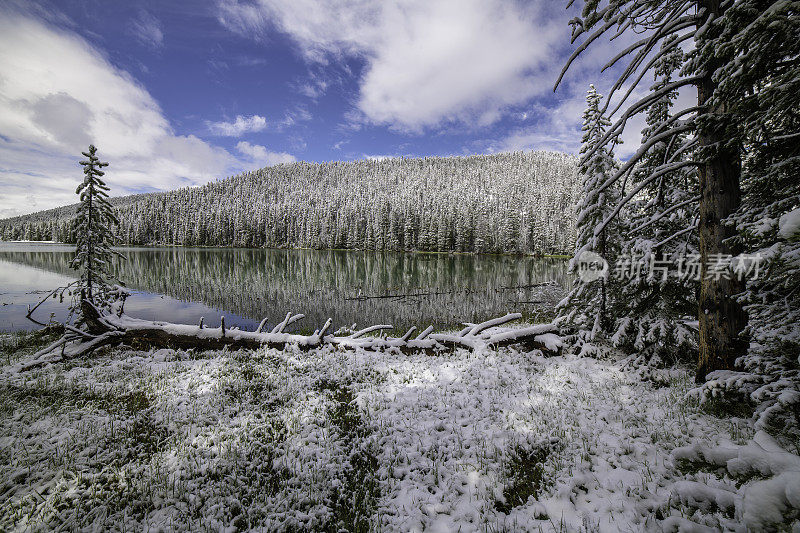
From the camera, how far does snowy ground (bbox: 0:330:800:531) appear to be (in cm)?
369

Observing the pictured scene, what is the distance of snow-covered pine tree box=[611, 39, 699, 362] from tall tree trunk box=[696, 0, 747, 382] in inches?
45.9

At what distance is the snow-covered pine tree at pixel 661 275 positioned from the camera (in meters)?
7.04

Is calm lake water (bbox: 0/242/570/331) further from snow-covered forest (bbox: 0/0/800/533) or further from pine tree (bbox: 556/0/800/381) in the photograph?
pine tree (bbox: 556/0/800/381)

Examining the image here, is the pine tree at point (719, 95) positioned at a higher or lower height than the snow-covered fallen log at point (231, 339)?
higher

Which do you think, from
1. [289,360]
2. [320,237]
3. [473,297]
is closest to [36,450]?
[289,360]

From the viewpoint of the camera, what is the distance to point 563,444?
4.92m

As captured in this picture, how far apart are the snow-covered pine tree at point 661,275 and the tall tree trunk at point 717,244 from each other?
45.9 inches

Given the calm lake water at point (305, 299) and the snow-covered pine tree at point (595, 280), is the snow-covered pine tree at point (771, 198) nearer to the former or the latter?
the snow-covered pine tree at point (595, 280)

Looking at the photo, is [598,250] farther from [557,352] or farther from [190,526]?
[190,526]

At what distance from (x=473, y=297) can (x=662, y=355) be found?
66.9 feet

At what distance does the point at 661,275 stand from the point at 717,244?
2.04m

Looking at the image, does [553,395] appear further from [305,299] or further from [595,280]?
[305,299]

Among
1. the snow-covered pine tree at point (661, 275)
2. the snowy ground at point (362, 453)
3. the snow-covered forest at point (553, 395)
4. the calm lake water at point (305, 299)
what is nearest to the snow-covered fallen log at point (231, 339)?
the snow-covered forest at point (553, 395)

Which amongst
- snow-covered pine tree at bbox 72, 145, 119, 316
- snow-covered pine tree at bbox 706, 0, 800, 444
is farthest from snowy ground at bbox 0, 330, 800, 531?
snow-covered pine tree at bbox 72, 145, 119, 316
